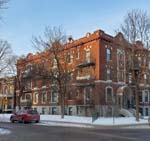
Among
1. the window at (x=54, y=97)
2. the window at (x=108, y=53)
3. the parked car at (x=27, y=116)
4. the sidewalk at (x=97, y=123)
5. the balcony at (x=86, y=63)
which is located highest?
the window at (x=108, y=53)

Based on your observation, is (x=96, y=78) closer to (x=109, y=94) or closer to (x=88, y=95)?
(x=88, y=95)

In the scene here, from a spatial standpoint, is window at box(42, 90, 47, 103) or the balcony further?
window at box(42, 90, 47, 103)

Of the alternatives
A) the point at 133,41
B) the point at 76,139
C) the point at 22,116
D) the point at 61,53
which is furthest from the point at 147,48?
the point at 76,139

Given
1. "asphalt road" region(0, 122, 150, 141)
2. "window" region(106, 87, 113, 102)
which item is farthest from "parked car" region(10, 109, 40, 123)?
"window" region(106, 87, 113, 102)

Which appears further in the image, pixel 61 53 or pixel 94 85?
pixel 94 85

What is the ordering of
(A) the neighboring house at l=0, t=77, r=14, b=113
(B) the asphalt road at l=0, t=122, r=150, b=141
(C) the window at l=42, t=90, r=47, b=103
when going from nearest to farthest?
(B) the asphalt road at l=0, t=122, r=150, b=141 < (C) the window at l=42, t=90, r=47, b=103 < (A) the neighboring house at l=0, t=77, r=14, b=113

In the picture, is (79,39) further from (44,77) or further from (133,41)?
(133,41)

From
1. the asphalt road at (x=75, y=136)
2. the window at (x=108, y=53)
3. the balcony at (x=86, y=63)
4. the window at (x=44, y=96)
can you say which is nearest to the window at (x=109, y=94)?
the balcony at (x=86, y=63)

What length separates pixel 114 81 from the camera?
173ft

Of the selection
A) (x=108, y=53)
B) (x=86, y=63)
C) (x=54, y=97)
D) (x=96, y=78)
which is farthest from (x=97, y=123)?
(x=54, y=97)

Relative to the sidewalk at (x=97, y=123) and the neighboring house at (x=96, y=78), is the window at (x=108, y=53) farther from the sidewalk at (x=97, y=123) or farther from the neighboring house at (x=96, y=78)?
the sidewalk at (x=97, y=123)

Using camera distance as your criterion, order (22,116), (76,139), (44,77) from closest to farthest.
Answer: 1. (76,139)
2. (22,116)
3. (44,77)

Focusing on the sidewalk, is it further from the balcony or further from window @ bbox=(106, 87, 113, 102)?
the balcony

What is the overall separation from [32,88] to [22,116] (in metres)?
32.0
